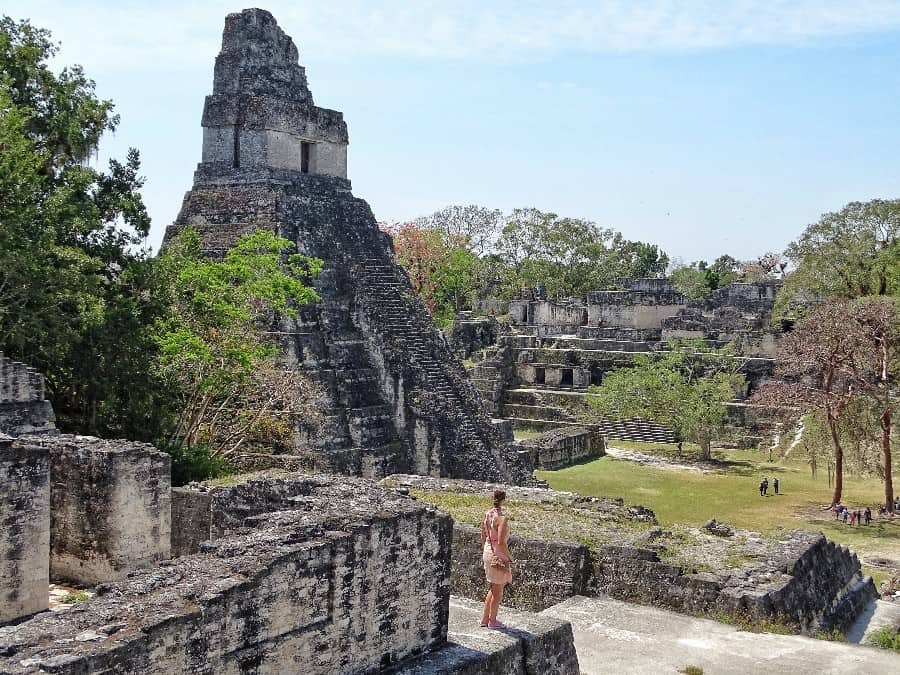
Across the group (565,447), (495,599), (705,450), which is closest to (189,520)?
(495,599)

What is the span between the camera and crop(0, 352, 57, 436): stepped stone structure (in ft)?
38.2

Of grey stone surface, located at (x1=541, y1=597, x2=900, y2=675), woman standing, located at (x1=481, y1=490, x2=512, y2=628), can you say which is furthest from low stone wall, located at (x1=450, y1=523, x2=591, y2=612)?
woman standing, located at (x1=481, y1=490, x2=512, y2=628)

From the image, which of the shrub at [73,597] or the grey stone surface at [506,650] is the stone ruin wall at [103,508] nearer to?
the shrub at [73,597]

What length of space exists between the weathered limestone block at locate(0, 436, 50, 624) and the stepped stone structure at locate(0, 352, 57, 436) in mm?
2536

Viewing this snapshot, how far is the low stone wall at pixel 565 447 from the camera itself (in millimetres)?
26484

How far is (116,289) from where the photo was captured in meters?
15.5

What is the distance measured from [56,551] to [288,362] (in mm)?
8453

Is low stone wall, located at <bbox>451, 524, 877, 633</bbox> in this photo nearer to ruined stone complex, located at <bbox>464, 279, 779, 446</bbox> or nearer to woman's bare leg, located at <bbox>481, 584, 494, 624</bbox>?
woman's bare leg, located at <bbox>481, 584, 494, 624</bbox>

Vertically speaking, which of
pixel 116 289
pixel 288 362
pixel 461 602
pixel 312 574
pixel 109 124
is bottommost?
pixel 461 602

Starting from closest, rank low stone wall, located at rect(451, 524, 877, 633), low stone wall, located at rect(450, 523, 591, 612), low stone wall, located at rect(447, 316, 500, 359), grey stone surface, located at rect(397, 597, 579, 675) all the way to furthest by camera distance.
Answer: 1. grey stone surface, located at rect(397, 597, 579, 675)
2. low stone wall, located at rect(451, 524, 877, 633)
3. low stone wall, located at rect(450, 523, 591, 612)
4. low stone wall, located at rect(447, 316, 500, 359)

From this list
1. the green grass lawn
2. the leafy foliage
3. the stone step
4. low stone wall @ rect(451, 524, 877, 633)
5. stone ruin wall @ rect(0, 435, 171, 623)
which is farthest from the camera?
the leafy foliage

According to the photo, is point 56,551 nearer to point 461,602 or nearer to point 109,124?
point 461,602

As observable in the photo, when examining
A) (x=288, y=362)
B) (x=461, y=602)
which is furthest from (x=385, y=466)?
(x=461, y=602)

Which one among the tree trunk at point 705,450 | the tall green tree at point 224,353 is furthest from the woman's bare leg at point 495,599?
the tree trunk at point 705,450
